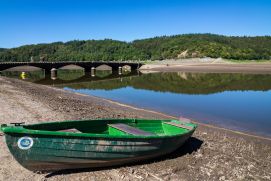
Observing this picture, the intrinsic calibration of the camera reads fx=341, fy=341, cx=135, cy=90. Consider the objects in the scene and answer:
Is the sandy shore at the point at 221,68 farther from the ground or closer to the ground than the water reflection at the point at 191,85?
farther from the ground

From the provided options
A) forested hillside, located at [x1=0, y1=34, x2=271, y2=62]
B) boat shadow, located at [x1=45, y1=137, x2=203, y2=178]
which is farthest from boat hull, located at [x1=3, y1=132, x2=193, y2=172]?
forested hillside, located at [x1=0, y1=34, x2=271, y2=62]

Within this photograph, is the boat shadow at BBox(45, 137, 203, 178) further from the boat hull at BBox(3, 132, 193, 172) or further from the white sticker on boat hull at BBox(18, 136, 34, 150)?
the white sticker on boat hull at BBox(18, 136, 34, 150)

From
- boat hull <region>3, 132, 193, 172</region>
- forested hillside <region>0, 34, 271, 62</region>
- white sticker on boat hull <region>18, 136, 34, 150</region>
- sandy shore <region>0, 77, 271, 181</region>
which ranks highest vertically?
forested hillside <region>0, 34, 271, 62</region>

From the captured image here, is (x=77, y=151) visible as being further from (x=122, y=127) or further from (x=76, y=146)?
(x=122, y=127)

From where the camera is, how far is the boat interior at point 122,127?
454 inches

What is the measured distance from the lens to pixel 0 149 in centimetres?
1164

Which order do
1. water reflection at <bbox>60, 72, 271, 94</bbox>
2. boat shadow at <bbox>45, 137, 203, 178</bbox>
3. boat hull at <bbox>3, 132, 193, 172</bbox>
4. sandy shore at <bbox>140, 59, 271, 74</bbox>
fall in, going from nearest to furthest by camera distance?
boat hull at <bbox>3, 132, 193, 172</bbox> < boat shadow at <bbox>45, 137, 203, 178</bbox> < water reflection at <bbox>60, 72, 271, 94</bbox> < sandy shore at <bbox>140, 59, 271, 74</bbox>

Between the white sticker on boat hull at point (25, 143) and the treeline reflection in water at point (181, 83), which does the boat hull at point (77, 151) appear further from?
the treeline reflection in water at point (181, 83)

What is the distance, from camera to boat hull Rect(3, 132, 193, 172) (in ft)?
30.0

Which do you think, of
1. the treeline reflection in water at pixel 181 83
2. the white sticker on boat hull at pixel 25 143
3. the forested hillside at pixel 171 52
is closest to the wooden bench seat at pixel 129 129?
the white sticker on boat hull at pixel 25 143

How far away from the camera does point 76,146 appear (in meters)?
9.53

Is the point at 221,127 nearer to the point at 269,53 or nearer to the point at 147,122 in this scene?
the point at 147,122

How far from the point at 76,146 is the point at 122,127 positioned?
3043 mm

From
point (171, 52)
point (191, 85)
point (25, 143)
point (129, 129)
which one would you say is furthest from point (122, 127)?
point (171, 52)
